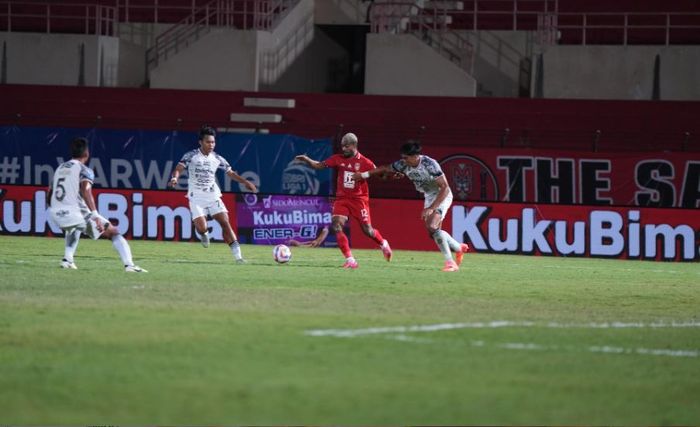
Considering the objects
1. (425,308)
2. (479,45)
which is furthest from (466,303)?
(479,45)

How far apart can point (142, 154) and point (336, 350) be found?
2217 centimetres

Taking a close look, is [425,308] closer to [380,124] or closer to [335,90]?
[380,124]

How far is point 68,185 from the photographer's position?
17.3 m

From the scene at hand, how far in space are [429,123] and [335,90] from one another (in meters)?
6.22

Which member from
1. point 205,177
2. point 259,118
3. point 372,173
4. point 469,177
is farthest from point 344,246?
point 259,118

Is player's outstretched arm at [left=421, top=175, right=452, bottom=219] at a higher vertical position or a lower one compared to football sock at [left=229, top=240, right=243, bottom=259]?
higher

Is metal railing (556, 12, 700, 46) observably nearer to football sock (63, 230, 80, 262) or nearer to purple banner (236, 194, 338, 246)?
purple banner (236, 194, 338, 246)

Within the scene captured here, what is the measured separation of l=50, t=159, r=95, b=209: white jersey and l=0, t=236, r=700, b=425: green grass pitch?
0.95 m

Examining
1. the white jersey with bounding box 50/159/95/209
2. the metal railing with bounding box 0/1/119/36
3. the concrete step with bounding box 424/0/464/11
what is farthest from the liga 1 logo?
the white jersey with bounding box 50/159/95/209

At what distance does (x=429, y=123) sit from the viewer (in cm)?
3200

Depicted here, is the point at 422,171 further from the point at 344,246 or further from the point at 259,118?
the point at 259,118

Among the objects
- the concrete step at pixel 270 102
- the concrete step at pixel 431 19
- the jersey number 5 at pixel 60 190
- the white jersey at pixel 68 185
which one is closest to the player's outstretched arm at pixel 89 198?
the white jersey at pixel 68 185

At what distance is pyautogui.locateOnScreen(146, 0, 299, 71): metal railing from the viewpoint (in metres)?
35.1

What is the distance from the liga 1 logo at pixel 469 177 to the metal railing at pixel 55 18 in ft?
36.3
